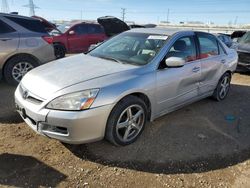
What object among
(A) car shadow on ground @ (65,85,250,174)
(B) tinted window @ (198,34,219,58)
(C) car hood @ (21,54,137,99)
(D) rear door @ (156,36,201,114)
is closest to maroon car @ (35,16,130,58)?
(B) tinted window @ (198,34,219,58)

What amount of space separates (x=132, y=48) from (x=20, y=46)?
10.0ft

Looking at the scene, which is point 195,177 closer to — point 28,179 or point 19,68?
point 28,179

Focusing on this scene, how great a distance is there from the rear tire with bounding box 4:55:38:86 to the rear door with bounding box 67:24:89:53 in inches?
210

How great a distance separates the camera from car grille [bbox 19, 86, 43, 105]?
115 inches

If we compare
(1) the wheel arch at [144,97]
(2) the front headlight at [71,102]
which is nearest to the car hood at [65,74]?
(2) the front headlight at [71,102]

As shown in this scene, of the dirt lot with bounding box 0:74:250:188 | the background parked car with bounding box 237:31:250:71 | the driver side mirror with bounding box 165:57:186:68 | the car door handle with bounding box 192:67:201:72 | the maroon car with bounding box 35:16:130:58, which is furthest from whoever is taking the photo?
the maroon car with bounding box 35:16:130:58

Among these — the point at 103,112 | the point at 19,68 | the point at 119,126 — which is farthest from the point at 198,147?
the point at 19,68

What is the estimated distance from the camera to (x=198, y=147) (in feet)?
11.4

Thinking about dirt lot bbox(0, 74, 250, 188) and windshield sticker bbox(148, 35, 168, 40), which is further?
windshield sticker bbox(148, 35, 168, 40)

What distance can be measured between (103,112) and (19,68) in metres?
3.74

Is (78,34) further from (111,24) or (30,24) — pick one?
(30,24)

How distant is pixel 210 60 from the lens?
15.3 feet

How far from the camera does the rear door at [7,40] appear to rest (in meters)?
5.48

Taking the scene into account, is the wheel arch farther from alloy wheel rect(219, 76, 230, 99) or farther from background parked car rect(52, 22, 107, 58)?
background parked car rect(52, 22, 107, 58)
